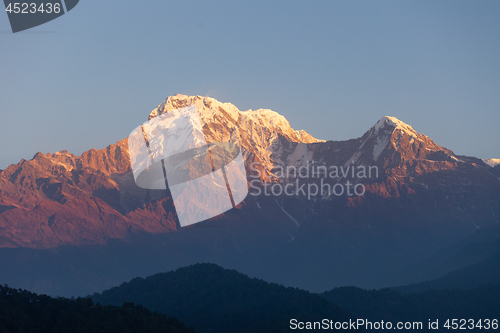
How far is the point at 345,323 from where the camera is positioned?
198500 millimetres

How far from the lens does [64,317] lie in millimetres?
120438

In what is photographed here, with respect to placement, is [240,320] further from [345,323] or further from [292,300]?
[345,323]

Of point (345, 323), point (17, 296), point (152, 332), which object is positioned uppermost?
point (17, 296)

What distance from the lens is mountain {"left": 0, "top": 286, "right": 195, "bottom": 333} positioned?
114250mm

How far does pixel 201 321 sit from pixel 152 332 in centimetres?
5923

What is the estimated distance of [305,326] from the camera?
596ft

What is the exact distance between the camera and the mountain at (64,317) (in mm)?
114250

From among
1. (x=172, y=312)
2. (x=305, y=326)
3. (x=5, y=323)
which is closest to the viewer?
(x=5, y=323)

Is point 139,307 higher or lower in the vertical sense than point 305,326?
higher

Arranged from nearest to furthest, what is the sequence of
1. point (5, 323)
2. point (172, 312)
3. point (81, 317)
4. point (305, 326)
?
point (5, 323) → point (81, 317) → point (305, 326) → point (172, 312)

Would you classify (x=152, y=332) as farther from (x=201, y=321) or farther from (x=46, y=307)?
(x=201, y=321)

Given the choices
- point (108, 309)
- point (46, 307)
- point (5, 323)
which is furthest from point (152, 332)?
point (5, 323)

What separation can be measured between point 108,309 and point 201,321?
60408 millimetres

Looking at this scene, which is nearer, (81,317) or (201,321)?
(81,317)
